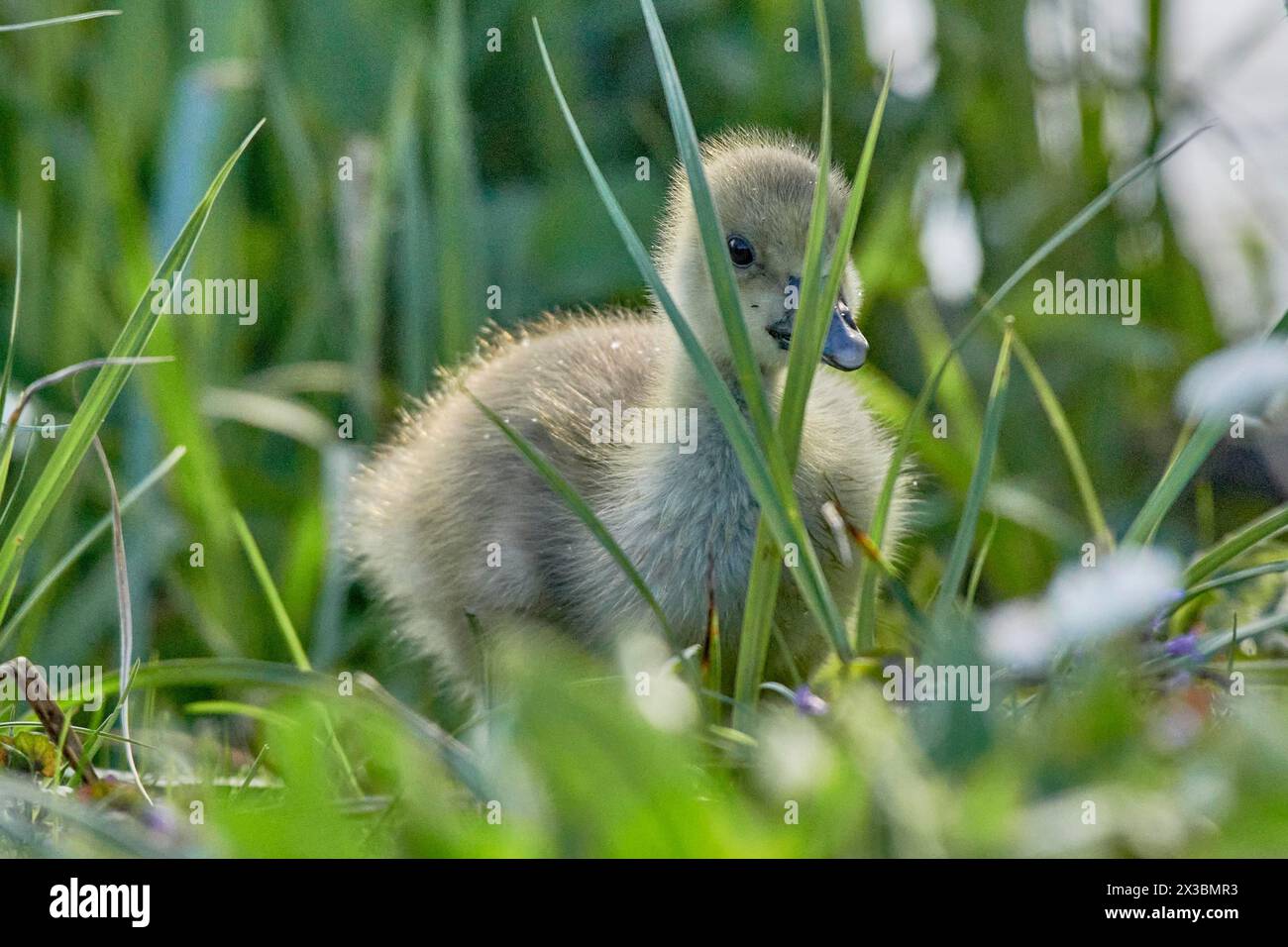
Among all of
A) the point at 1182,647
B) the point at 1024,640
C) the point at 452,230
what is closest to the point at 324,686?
the point at 1024,640

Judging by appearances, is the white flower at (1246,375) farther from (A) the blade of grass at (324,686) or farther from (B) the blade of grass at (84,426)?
(B) the blade of grass at (84,426)

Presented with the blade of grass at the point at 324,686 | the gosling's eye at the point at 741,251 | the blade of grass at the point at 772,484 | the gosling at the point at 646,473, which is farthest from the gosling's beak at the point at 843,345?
the blade of grass at the point at 324,686

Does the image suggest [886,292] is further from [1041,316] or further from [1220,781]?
[1220,781]

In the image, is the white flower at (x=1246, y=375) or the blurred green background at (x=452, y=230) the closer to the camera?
the white flower at (x=1246, y=375)

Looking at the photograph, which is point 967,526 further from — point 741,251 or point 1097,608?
point 741,251

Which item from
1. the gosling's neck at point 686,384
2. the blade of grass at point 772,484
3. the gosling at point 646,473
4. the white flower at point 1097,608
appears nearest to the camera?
the blade of grass at point 772,484

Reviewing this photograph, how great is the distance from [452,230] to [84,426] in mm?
1329

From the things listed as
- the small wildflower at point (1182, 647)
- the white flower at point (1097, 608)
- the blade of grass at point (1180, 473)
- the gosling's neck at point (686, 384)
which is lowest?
the small wildflower at point (1182, 647)

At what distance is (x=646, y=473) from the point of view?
2.05 metres

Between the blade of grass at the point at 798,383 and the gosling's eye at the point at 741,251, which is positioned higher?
the gosling's eye at the point at 741,251

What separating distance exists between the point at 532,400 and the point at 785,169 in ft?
1.59

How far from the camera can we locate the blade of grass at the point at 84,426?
1.49 m

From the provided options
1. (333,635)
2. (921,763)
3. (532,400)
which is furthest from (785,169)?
(921,763)

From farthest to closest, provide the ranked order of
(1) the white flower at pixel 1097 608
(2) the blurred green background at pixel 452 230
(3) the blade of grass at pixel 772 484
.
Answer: (2) the blurred green background at pixel 452 230
(1) the white flower at pixel 1097 608
(3) the blade of grass at pixel 772 484
